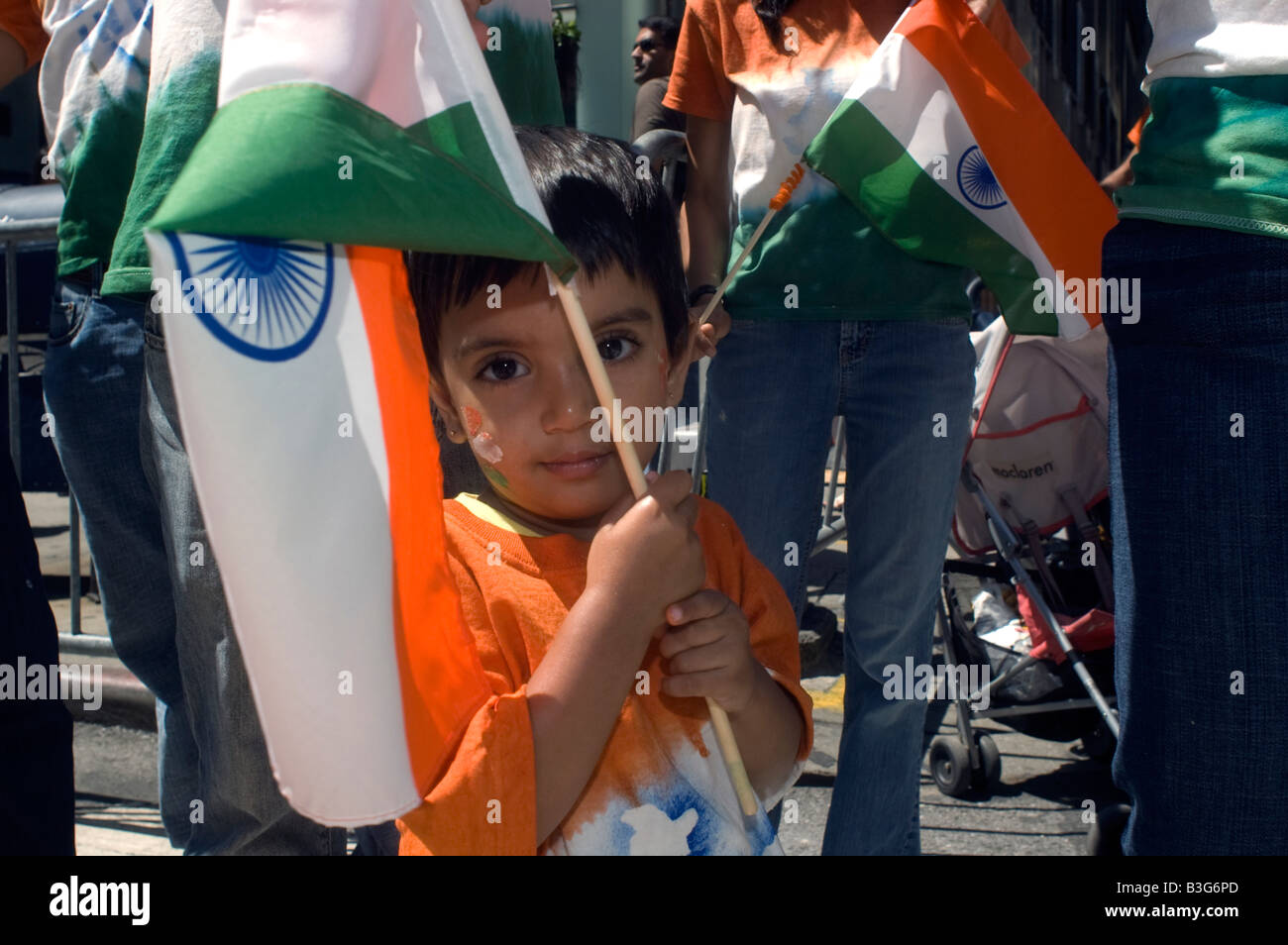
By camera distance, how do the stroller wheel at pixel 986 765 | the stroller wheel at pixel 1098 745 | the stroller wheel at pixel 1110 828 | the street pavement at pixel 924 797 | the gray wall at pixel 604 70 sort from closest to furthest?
the stroller wheel at pixel 1110 828 → the street pavement at pixel 924 797 → the stroller wheel at pixel 986 765 → the stroller wheel at pixel 1098 745 → the gray wall at pixel 604 70

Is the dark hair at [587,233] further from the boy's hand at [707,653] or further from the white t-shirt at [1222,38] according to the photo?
the white t-shirt at [1222,38]

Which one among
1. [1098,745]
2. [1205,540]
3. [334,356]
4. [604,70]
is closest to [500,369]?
[334,356]

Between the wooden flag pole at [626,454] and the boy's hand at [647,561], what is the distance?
0.04 metres

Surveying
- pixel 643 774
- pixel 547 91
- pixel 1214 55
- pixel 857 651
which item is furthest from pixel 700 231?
pixel 643 774

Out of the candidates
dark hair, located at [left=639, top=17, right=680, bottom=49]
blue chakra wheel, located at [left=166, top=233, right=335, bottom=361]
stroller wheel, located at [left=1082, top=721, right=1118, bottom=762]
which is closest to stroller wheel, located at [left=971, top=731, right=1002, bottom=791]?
stroller wheel, located at [left=1082, top=721, right=1118, bottom=762]

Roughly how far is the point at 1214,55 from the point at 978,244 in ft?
2.90

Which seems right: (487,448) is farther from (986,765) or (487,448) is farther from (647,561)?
(986,765)

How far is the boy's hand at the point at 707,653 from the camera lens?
158cm

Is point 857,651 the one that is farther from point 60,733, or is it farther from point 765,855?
point 60,733

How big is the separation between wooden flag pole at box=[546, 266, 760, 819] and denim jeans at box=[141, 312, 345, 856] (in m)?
1.00

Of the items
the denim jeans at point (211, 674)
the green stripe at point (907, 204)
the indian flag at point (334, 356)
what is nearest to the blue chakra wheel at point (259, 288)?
the indian flag at point (334, 356)

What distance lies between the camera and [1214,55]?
70.4 inches

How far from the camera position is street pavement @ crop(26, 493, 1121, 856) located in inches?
138

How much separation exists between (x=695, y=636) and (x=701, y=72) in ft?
5.42
